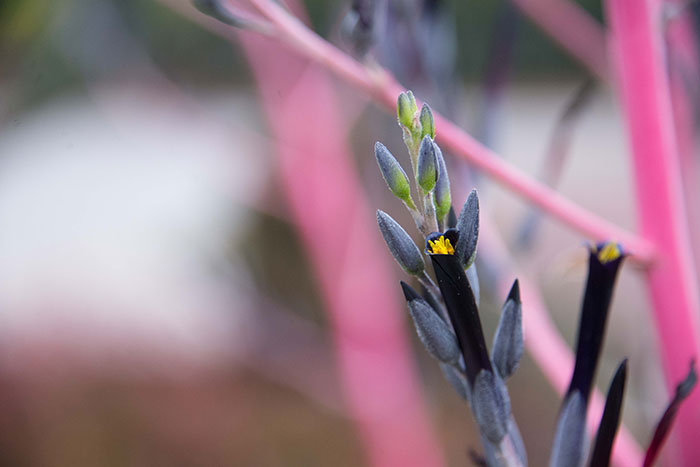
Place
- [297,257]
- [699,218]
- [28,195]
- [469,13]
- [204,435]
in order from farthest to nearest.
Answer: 1. [469,13]
2. [297,257]
3. [28,195]
4. [204,435]
5. [699,218]

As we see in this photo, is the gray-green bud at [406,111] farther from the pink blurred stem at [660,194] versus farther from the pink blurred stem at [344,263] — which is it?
the pink blurred stem at [344,263]

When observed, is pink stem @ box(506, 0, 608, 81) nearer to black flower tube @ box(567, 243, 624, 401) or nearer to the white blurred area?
black flower tube @ box(567, 243, 624, 401)

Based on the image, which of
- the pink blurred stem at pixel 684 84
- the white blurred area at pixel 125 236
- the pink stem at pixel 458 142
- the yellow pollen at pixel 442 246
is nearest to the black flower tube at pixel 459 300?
the yellow pollen at pixel 442 246

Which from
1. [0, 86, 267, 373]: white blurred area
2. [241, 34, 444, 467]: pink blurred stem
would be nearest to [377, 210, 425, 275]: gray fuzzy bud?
[241, 34, 444, 467]: pink blurred stem

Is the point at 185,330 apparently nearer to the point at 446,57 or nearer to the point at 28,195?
the point at 28,195

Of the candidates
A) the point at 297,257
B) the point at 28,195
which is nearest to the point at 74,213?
the point at 28,195

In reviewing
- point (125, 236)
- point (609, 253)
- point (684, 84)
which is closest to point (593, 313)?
point (609, 253)
